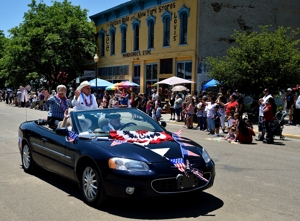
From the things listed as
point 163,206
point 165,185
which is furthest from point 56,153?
point 165,185

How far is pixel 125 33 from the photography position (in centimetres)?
3391

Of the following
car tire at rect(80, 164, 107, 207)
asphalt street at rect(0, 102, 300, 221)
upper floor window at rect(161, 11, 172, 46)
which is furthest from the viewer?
upper floor window at rect(161, 11, 172, 46)

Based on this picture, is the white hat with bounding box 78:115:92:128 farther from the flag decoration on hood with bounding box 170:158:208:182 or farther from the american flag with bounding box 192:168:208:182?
the american flag with bounding box 192:168:208:182

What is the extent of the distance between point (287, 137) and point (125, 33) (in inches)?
854

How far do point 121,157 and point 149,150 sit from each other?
1.50 feet

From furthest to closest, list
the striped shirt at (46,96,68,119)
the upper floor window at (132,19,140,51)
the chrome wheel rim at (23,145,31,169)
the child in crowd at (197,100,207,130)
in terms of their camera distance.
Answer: the upper floor window at (132,19,140,51)
the child in crowd at (197,100,207,130)
the striped shirt at (46,96,68,119)
the chrome wheel rim at (23,145,31,169)

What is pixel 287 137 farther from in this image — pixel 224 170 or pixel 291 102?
pixel 224 170

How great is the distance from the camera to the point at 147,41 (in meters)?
30.5

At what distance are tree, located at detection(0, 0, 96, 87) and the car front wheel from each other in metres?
28.7

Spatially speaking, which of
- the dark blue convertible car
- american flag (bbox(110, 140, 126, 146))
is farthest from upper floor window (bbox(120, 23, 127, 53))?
american flag (bbox(110, 140, 126, 146))

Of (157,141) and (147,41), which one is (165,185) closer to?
(157,141)

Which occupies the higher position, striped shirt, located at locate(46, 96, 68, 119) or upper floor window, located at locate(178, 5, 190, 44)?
upper floor window, located at locate(178, 5, 190, 44)

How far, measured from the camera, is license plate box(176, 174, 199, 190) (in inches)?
201

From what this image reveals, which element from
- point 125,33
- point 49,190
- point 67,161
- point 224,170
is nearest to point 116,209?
point 67,161
